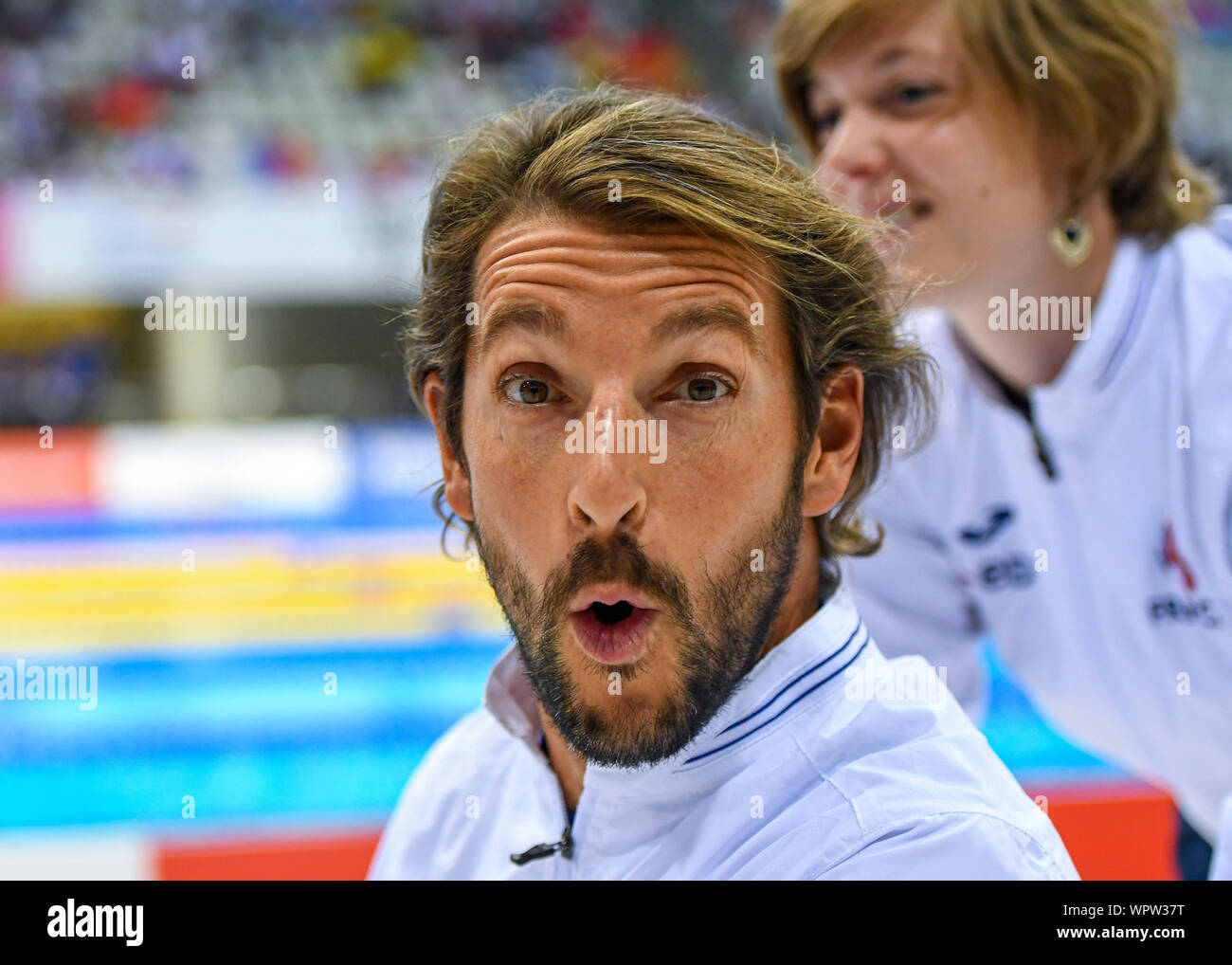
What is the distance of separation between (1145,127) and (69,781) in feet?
12.8

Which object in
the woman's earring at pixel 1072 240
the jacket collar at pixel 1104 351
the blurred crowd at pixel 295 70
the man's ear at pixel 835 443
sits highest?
the blurred crowd at pixel 295 70

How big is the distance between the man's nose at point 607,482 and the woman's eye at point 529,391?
0.21ft

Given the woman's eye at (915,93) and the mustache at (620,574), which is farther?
the woman's eye at (915,93)

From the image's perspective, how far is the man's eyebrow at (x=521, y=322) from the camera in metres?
0.95

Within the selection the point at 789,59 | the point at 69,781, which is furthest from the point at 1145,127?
the point at 69,781

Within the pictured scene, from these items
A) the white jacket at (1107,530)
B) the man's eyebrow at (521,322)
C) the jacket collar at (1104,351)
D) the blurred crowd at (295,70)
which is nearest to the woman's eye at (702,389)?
the man's eyebrow at (521,322)

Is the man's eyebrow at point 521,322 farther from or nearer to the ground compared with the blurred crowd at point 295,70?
nearer to the ground

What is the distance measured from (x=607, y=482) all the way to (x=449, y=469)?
0.28 m

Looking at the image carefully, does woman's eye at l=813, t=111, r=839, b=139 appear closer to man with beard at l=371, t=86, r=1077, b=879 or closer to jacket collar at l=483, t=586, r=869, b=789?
man with beard at l=371, t=86, r=1077, b=879

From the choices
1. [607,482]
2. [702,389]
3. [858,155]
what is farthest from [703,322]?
[858,155]

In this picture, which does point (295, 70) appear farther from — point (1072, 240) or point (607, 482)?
point (607, 482)

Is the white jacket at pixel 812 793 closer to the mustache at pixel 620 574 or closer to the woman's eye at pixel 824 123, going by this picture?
the mustache at pixel 620 574

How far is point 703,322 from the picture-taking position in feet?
3.09
